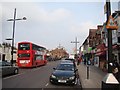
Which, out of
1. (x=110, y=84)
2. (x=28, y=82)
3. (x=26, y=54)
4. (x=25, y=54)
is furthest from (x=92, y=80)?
(x=25, y=54)

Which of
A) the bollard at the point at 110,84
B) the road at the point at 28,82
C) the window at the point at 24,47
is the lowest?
the road at the point at 28,82

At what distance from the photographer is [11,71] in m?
Result: 21.8

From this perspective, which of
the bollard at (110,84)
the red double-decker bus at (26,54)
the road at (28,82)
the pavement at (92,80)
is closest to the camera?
the bollard at (110,84)

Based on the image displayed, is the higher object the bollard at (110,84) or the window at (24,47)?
the window at (24,47)

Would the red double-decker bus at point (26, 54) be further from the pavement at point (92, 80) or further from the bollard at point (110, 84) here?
the bollard at point (110, 84)

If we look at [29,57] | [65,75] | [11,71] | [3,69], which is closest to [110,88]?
[65,75]

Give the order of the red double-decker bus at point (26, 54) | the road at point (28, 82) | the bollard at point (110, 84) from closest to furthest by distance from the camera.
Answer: the bollard at point (110, 84), the road at point (28, 82), the red double-decker bus at point (26, 54)

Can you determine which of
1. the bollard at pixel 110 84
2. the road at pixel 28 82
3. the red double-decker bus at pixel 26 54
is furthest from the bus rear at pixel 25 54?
the bollard at pixel 110 84

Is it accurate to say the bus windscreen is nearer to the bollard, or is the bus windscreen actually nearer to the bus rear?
the bus rear

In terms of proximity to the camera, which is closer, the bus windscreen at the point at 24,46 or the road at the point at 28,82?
the road at the point at 28,82

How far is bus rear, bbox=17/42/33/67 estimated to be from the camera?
107ft

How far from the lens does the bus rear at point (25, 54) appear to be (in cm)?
3271

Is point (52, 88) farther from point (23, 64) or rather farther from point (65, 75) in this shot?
point (23, 64)

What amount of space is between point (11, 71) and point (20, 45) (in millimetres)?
11738
